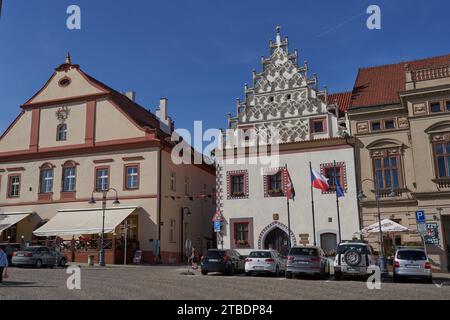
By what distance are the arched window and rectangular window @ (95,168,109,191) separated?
499 cm

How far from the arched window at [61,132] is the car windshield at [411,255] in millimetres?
31083

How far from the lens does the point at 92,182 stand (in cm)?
4056

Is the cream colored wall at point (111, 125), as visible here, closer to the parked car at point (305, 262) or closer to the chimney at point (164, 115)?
the chimney at point (164, 115)

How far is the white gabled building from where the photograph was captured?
3325 centimetres

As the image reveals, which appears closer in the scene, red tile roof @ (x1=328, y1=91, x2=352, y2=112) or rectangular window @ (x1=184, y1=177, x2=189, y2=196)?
red tile roof @ (x1=328, y1=91, x2=352, y2=112)

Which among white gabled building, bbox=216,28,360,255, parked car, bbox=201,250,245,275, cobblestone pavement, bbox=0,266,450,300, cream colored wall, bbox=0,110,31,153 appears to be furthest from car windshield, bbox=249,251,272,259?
cream colored wall, bbox=0,110,31,153

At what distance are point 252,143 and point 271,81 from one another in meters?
5.12

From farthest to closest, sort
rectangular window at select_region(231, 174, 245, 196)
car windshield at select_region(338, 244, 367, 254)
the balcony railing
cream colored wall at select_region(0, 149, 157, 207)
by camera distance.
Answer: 1. cream colored wall at select_region(0, 149, 157, 207)
2. rectangular window at select_region(231, 174, 245, 196)
3. the balcony railing
4. car windshield at select_region(338, 244, 367, 254)

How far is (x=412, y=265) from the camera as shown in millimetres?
22094

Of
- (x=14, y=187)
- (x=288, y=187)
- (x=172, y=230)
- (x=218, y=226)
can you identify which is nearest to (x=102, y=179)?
(x=172, y=230)

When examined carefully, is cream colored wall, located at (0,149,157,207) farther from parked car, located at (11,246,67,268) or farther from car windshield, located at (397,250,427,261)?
car windshield, located at (397,250,427,261)

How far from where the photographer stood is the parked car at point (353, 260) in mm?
22391
